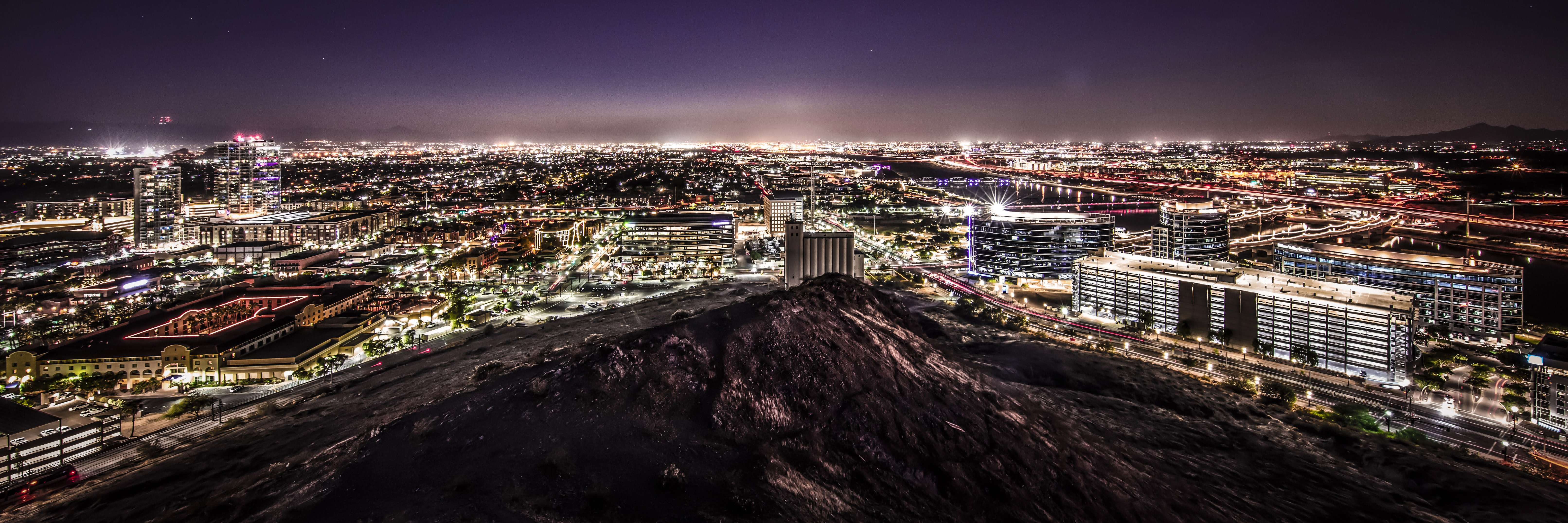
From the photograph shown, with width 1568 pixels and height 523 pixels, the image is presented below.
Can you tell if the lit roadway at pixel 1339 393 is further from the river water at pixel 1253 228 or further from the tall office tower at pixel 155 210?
the tall office tower at pixel 155 210

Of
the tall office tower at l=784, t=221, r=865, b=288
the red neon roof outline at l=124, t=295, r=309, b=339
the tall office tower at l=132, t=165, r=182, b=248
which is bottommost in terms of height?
the red neon roof outline at l=124, t=295, r=309, b=339

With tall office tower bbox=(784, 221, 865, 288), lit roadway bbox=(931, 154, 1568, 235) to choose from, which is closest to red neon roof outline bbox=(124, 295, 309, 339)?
tall office tower bbox=(784, 221, 865, 288)

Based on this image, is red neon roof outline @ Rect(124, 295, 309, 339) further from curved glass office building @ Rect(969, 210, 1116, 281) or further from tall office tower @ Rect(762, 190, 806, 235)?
curved glass office building @ Rect(969, 210, 1116, 281)

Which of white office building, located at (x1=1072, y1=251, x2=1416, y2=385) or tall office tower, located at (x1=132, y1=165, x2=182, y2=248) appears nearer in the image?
white office building, located at (x1=1072, y1=251, x2=1416, y2=385)

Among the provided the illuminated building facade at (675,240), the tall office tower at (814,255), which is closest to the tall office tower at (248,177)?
the illuminated building facade at (675,240)

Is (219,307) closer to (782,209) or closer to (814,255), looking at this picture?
(814,255)

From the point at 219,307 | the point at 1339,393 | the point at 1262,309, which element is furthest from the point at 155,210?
the point at 1339,393
